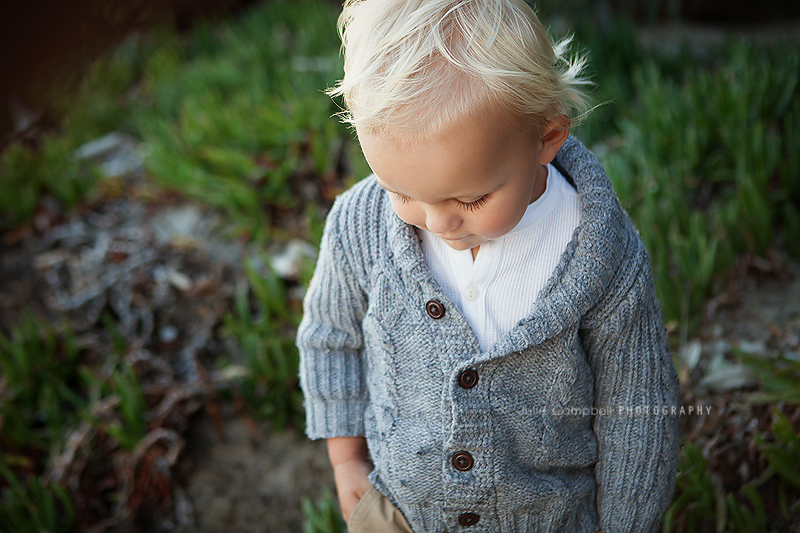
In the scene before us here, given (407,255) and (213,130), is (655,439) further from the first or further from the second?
(213,130)

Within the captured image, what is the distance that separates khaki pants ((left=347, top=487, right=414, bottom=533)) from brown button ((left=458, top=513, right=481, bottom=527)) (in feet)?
0.37

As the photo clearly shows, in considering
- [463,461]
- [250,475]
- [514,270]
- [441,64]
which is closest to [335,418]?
[463,461]

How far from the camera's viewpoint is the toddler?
78 centimetres

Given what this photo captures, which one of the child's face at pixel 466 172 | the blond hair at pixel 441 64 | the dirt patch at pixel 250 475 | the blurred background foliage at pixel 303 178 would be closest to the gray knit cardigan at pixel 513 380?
the child's face at pixel 466 172

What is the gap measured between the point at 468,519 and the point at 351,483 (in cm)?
23

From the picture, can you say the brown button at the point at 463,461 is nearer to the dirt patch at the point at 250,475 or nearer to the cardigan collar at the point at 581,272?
the cardigan collar at the point at 581,272

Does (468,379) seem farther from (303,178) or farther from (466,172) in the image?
(303,178)

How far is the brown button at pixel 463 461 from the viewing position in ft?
3.23

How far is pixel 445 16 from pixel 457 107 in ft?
0.37

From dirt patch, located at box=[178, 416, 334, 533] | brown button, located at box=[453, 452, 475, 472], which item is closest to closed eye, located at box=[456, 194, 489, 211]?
brown button, located at box=[453, 452, 475, 472]

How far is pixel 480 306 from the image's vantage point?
0.99 metres

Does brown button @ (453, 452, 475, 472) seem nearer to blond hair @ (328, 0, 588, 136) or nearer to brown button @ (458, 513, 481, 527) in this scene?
brown button @ (458, 513, 481, 527)

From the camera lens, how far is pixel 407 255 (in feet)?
3.23

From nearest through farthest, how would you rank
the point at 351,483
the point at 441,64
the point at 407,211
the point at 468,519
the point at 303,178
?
1. the point at 441,64
2. the point at 407,211
3. the point at 468,519
4. the point at 351,483
5. the point at 303,178
